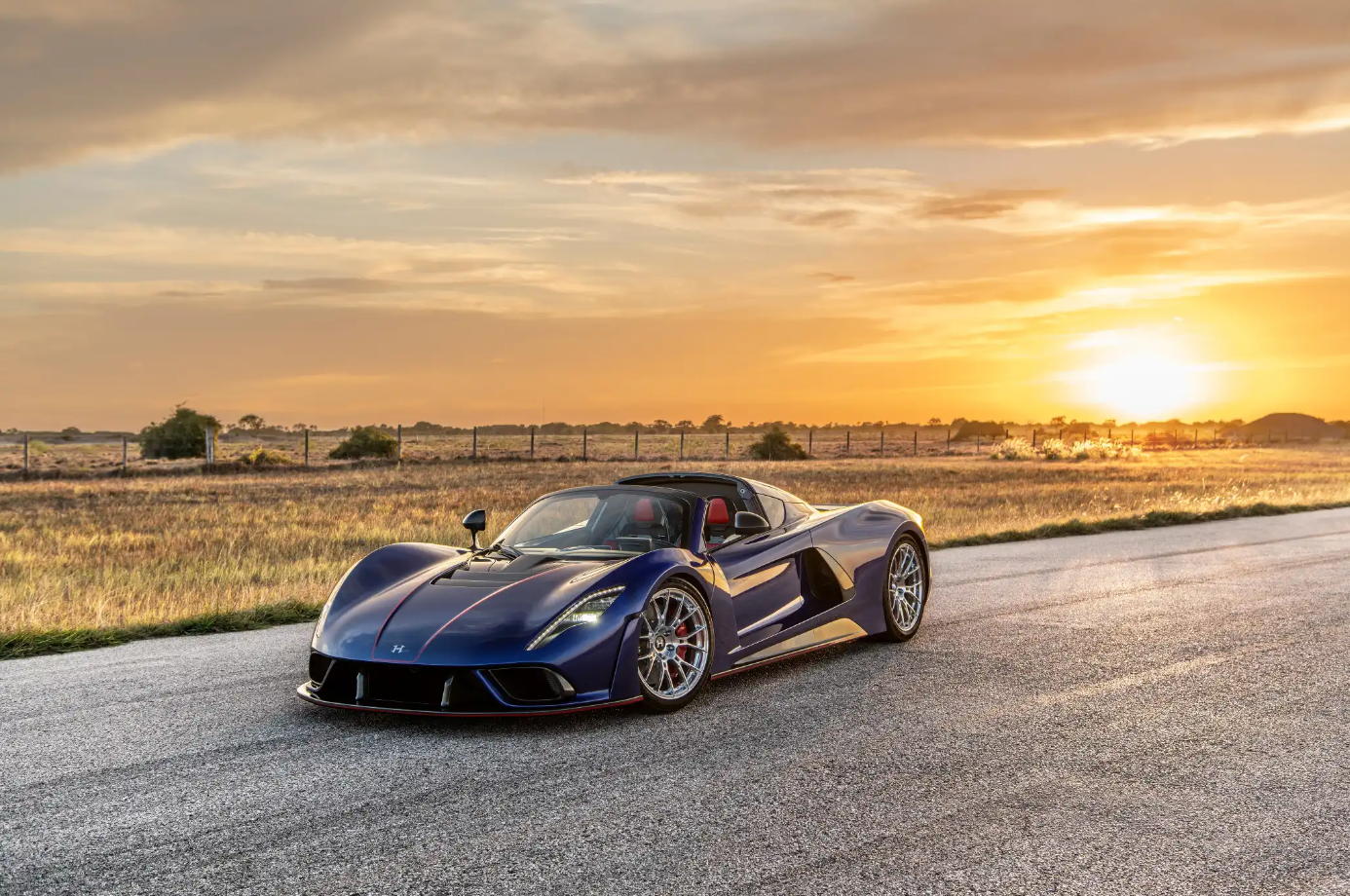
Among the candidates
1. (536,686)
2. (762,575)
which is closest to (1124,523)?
(762,575)

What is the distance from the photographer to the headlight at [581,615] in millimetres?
6125

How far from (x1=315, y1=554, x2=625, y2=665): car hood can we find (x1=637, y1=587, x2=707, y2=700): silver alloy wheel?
0.35 metres

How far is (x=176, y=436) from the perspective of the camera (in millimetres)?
57844

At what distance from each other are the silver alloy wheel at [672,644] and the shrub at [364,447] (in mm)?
51011

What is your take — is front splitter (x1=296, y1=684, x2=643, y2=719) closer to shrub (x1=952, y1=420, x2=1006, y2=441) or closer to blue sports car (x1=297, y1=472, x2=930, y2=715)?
blue sports car (x1=297, y1=472, x2=930, y2=715)

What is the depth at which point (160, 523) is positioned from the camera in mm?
21922

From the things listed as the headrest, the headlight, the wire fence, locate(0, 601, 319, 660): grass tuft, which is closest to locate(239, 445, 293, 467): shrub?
the wire fence

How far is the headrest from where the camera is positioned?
7449 millimetres

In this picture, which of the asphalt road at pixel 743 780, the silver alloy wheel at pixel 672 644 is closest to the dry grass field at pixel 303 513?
the asphalt road at pixel 743 780

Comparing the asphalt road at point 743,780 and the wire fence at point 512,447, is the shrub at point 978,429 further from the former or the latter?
the asphalt road at point 743,780

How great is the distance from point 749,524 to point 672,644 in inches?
41.7

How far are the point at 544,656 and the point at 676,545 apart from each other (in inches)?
53.5

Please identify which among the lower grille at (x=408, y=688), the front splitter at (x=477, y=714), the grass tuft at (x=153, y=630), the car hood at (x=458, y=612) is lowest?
the grass tuft at (x=153, y=630)

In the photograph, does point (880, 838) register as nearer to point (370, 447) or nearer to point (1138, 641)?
point (1138, 641)
